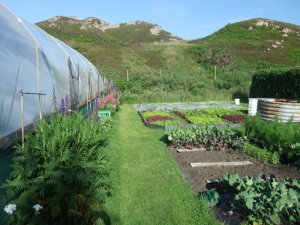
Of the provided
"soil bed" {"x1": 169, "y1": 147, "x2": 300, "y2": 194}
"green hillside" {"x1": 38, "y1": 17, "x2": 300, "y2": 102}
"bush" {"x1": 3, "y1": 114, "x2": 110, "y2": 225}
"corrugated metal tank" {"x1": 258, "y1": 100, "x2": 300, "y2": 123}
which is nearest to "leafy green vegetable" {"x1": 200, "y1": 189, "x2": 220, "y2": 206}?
"soil bed" {"x1": 169, "y1": 147, "x2": 300, "y2": 194}

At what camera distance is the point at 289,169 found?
643 cm

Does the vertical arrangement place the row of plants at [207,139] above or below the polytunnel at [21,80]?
below

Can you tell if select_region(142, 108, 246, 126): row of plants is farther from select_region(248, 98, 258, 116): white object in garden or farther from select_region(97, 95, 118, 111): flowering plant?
select_region(97, 95, 118, 111): flowering plant

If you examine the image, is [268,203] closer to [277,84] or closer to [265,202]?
[265,202]

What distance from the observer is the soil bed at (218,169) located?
19.5 feet

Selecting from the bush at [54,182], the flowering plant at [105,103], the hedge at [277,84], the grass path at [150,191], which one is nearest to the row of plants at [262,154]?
the grass path at [150,191]

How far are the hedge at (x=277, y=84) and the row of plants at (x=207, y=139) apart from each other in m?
9.76

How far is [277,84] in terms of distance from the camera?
1838 cm

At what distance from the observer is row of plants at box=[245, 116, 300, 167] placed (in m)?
6.74

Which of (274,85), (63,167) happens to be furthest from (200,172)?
(274,85)

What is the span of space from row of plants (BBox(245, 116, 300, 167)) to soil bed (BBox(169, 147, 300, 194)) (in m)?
0.36

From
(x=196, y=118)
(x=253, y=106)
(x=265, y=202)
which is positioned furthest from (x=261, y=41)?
(x=265, y=202)

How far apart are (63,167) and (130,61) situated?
36.3 meters

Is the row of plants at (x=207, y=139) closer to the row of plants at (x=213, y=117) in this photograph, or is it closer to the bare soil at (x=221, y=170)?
the bare soil at (x=221, y=170)
